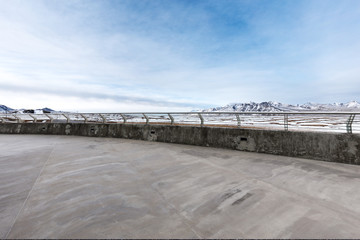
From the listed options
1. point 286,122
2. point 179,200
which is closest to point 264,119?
point 286,122

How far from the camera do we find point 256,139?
6.45m

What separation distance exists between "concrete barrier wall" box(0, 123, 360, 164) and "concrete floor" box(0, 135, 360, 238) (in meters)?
0.60

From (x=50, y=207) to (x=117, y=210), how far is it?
1.03 m

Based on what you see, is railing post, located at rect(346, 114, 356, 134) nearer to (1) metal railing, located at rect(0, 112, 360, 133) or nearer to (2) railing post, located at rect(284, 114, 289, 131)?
(1) metal railing, located at rect(0, 112, 360, 133)

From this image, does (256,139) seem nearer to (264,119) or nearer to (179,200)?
(264,119)

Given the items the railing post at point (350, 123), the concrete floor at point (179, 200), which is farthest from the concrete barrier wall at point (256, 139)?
the concrete floor at point (179, 200)

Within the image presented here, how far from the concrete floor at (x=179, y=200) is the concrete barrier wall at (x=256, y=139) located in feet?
1.98

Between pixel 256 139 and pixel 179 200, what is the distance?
461 cm

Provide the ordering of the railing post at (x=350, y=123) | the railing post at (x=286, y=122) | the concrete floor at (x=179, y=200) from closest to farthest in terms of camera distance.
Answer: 1. the concrete floor at (x=179, y=200)
2. the railing post at (x=350, y=123)
3. the railing post at (x=286, y=122)

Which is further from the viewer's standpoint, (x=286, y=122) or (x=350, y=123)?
(x=286, y=122)

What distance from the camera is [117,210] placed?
2.51m

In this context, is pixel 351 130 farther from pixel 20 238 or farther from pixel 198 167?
pixel 20 238

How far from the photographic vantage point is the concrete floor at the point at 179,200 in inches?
83.0

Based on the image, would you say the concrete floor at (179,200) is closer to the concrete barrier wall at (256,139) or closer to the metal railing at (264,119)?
the concrete barrier wall at (256,139)
